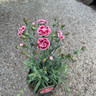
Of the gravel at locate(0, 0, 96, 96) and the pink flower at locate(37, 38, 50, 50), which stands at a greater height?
the pink flower at locate(37, 38, 50, 50)

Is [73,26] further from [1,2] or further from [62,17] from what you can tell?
[1,2]

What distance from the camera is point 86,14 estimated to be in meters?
2.91

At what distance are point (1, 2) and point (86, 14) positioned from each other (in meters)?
2.08

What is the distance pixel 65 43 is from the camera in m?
2.12

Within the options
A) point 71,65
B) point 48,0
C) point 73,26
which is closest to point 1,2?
point 48,0

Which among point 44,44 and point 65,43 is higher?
point 44,44

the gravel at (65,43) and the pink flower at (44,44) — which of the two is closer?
the pink flower at (44,44)

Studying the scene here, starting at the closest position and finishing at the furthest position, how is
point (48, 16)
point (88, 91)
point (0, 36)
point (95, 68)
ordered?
point (88, 91), point (95, 68), point (0, 36), point (48, 16)

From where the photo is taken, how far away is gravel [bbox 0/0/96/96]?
1540mm

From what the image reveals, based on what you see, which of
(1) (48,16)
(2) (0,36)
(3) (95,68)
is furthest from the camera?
(1) (48,16)

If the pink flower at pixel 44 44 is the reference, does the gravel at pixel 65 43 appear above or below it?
below

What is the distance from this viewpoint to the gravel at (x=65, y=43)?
5.05 feet

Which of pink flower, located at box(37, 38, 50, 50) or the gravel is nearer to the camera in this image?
pink flower, located at box(37, 38, 50, 50)

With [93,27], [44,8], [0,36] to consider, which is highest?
[93,27]
